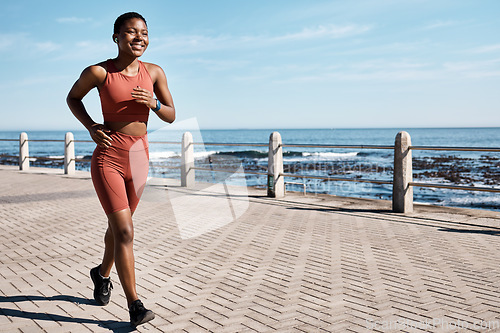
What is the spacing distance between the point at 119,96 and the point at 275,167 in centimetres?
753

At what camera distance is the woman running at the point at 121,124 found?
3434 mm

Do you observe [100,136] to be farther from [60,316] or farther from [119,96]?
[60,316]

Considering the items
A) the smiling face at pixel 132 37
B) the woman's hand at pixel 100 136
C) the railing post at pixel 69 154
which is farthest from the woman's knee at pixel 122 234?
the railing post at pixel 69 154

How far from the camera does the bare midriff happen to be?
3529 mm

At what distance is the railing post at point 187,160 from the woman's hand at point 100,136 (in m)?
9.43

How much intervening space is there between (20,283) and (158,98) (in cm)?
232

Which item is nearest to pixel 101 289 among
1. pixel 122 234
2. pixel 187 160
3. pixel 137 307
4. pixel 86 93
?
pixel 137 307

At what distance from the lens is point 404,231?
23.5ft

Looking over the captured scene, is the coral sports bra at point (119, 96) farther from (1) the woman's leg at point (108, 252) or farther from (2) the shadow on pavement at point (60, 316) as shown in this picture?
(2) the shadow on pavement at point (60, 316)

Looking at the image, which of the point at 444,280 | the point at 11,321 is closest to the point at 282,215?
the point at 444,280

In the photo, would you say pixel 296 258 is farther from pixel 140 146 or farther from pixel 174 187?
pixel 174 187

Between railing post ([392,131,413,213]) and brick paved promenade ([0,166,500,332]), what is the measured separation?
1.05 ft

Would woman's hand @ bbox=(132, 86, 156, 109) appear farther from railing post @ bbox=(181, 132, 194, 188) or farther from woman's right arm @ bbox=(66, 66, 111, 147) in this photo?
railing post @ bbox=(181, 132, 194, 188)

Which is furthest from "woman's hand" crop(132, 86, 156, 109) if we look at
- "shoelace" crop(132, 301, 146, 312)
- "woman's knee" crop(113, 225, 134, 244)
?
"shoelace" crop(132, 301, 146, 312)
